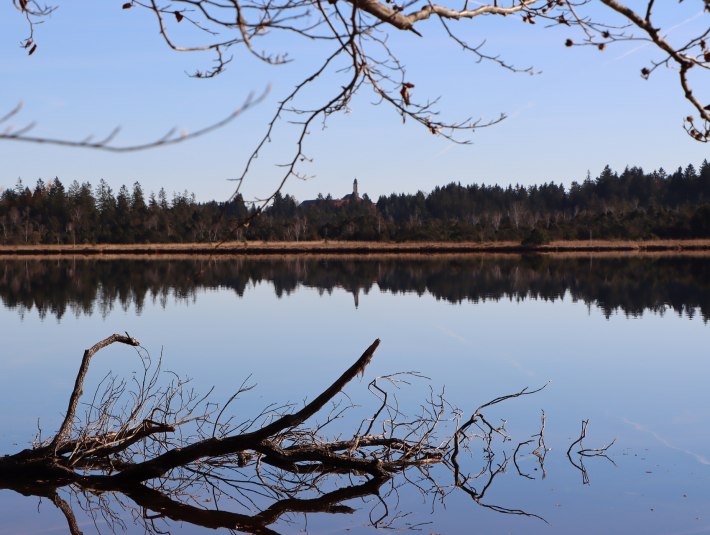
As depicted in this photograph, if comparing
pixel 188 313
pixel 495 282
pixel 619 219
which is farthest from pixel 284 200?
pixel 188 313

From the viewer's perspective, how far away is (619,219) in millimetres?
81312

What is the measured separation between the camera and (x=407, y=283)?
37312 millimetres

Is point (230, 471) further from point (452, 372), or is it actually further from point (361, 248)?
point (361, 248)

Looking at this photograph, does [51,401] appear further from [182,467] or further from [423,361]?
[423,361]

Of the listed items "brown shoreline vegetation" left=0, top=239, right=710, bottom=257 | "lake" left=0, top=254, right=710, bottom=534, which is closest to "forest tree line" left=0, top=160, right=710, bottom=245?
"brown shoreline vegetation" left=0, top=239, right=710, bottom=257

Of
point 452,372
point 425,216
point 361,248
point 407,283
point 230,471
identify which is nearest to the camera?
point 230,471

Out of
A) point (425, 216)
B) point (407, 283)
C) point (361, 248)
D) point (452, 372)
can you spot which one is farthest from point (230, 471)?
point (425, 216)

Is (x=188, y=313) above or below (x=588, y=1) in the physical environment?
below

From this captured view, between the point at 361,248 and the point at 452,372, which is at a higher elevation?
the point at 452,372

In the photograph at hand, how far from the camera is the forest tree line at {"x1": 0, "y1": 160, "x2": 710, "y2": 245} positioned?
7881cm

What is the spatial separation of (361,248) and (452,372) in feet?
206

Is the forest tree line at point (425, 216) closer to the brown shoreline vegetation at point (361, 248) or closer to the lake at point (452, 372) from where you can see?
the brown shoreline vegetation at point (361, 248)

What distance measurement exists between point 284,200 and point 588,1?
146295mm

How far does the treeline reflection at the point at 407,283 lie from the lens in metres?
28.7
